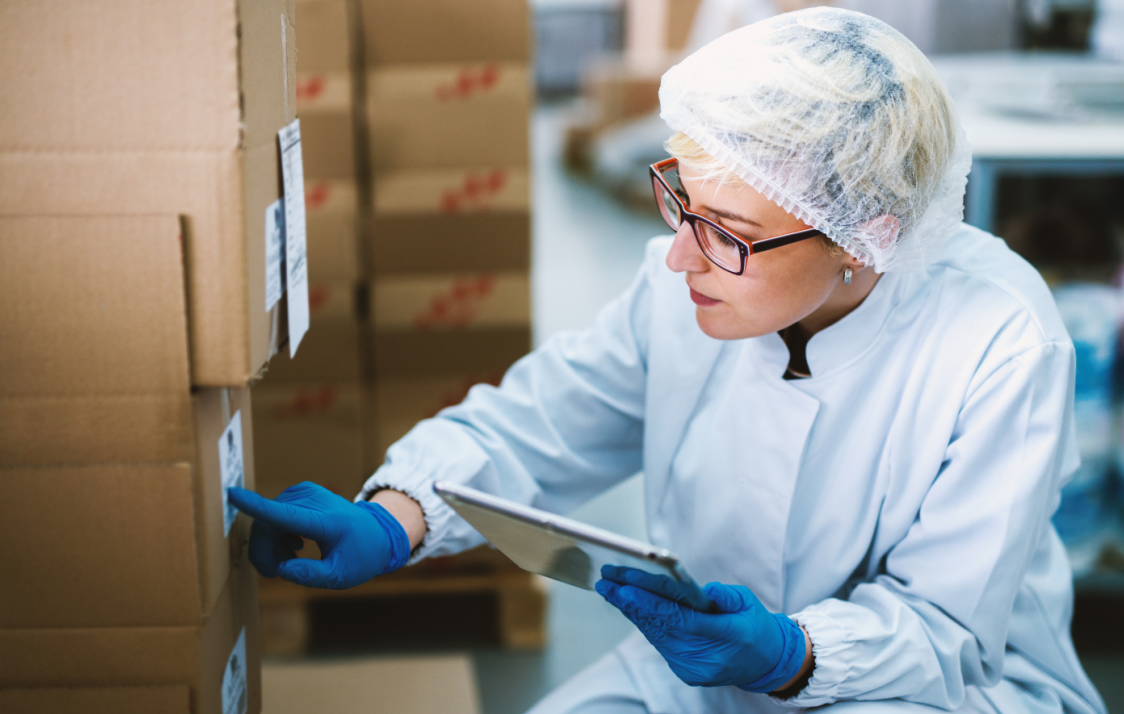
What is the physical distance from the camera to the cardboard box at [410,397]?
7.11 feet

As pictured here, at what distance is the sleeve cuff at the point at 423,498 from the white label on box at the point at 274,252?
299 millimetres

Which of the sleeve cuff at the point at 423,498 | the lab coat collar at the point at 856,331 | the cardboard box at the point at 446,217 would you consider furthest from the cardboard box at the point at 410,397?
the lab coat collar at the point at 856,331

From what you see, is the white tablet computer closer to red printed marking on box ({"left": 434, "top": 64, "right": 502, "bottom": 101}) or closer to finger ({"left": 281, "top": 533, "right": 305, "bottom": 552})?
finger ({"left": 281, "top": 533, "right": 305, "bottom": 552})

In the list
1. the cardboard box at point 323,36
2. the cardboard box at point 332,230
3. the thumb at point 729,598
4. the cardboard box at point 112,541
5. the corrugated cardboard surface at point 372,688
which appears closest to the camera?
the cardboard box at point 112,541

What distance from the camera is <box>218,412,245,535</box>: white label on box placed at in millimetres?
1010

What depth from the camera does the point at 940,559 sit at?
1098mm

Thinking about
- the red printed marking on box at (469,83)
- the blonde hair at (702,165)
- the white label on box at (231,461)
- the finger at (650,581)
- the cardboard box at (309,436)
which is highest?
the red printed marking on box at (469,83)

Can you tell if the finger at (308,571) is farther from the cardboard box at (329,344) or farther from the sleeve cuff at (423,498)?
the cardboard box at (329,344)

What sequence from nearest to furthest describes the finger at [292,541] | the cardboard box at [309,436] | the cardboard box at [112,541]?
the cardboard box at [112,541] → the finger at [292,541] → the cardboard box at [309,436]

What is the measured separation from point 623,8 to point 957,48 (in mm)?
8176

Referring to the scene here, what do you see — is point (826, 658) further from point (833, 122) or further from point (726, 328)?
point (833, 122)

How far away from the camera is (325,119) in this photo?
6.31 ft

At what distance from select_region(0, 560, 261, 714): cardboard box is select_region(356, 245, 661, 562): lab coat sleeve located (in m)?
0.35

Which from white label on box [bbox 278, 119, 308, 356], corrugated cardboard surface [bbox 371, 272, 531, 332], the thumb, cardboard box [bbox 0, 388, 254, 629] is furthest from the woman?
corrugated cardboard surface [bbox 371, 272, 531, 332]
